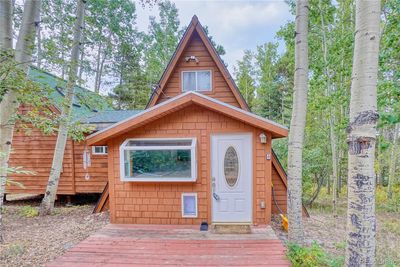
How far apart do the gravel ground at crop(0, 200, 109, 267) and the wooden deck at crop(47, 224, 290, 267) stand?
1.28ft

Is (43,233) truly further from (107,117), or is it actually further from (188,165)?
(107,117)

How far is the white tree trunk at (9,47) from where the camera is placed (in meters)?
3.79

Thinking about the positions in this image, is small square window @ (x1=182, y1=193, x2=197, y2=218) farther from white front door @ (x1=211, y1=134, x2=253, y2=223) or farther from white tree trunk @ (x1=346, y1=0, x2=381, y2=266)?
white tree trunk @ (x1=346, y1=0, x2=381, y2=266)

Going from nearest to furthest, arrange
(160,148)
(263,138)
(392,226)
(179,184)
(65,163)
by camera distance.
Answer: (263,138) → (160,148) → (179,184) → (392,226) → (65,163)

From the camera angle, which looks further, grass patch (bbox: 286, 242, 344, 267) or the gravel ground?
the gravel ground

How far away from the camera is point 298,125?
152 inches

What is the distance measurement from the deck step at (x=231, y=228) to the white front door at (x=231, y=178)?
13 cm

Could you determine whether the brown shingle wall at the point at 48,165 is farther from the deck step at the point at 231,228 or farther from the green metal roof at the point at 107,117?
the deck step at the point at 231,228

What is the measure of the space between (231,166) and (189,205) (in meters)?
1.30

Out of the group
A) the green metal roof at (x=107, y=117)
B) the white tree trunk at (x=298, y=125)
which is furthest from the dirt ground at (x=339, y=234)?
the green metal roof at (x=107, y=117)

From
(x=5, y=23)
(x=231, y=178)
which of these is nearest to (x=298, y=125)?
(x=231, y=178)

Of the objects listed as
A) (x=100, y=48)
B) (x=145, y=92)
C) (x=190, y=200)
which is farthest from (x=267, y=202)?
(x=100, y=48)

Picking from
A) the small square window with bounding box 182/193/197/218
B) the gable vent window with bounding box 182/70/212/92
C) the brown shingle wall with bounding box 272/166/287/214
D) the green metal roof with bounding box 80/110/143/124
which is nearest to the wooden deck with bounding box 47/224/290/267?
the small square window with bounding box 182/193/197/218

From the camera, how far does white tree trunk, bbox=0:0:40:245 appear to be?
12.4 feet
